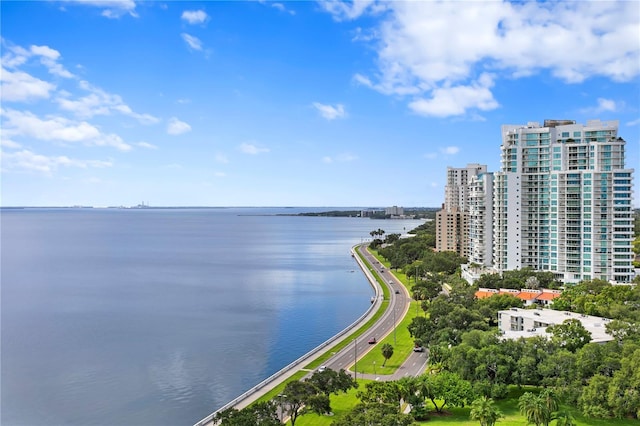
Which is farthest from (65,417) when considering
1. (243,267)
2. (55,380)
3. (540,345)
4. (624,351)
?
(243,267)

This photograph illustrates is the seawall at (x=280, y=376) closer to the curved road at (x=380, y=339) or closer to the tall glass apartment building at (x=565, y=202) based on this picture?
the curved road at (x=380, y=339)

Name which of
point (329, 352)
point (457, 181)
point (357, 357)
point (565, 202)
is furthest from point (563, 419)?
point (457, 181)

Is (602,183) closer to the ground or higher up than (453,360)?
higher up

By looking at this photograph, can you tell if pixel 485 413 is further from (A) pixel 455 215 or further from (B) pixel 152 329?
(A) pixel 455 215

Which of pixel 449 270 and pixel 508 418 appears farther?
pixel 449 270

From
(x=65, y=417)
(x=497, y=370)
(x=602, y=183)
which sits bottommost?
(x=65, y=417)

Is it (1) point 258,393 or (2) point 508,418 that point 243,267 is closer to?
(1) point 258,393
